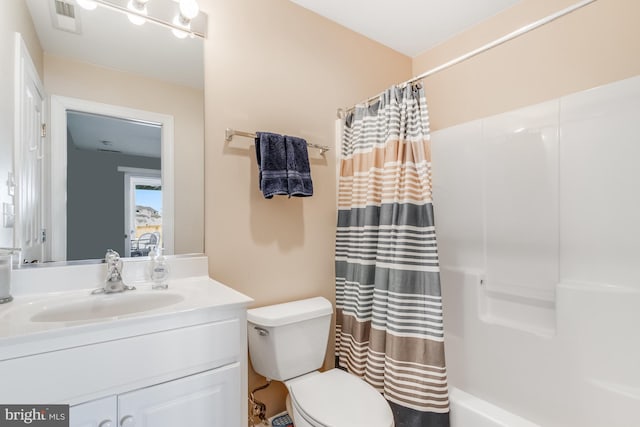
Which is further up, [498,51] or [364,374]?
[498,51]

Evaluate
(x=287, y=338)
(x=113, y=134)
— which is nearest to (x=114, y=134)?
(x=113, y=134)

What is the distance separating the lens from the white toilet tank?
1460 millimetres

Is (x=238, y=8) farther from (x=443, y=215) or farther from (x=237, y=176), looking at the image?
(x=443, y=215)

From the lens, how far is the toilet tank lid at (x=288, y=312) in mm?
1451

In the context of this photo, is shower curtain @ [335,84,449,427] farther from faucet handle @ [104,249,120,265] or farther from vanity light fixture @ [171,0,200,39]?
faucet handle @ [104,249,120,265]

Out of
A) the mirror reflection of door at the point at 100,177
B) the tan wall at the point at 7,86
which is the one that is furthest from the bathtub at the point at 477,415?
the tan wall at the point at 7,86

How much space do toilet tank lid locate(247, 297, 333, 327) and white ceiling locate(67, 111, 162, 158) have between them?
0.88m

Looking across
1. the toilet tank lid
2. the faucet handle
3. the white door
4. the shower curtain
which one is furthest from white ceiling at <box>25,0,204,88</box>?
the toilet tank lid

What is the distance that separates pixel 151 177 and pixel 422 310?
55.0 inches

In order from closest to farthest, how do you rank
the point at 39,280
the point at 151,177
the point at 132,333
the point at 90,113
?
the point at 132,333, the point at 39,280, the point at 90,113, the point at 151,177

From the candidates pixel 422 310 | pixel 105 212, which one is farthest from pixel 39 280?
pixel 422 310

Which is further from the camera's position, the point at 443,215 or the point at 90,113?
the point at 443,215

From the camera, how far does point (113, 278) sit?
123cm

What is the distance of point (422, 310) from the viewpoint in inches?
58.2
